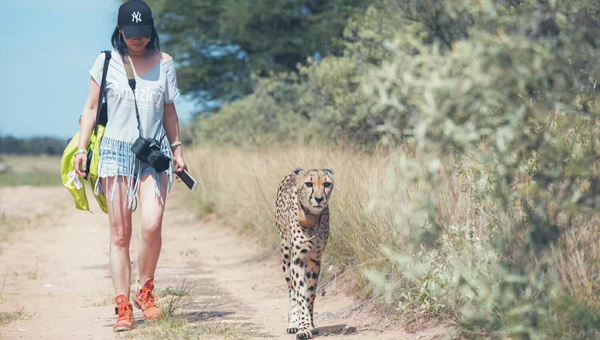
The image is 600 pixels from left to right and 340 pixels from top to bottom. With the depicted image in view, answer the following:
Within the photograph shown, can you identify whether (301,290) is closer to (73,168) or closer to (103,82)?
(73,168)

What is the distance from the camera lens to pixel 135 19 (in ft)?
19.0

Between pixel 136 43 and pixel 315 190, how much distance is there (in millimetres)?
1655

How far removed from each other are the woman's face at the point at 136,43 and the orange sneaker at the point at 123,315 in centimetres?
175

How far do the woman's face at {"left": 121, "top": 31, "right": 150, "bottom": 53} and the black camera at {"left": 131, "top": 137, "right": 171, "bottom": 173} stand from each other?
2.14ft

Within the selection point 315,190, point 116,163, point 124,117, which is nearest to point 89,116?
point 124,117

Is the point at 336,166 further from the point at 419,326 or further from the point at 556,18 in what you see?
the point at 556,18

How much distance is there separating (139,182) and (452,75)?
2.94 meters

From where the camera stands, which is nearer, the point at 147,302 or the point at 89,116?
the point at 89,116

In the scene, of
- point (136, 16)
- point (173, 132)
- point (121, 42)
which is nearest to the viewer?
point (136, 16)

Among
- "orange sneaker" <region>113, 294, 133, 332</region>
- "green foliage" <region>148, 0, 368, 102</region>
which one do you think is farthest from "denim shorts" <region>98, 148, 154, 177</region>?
"green foliage" <region>148, 0, 368, 102</region>

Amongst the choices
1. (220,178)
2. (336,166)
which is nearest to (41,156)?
(220,178)

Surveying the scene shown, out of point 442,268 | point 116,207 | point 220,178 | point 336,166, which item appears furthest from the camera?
point 220,178

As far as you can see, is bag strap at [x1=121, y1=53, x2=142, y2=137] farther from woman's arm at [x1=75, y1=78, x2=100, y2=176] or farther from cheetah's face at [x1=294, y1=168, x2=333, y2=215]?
cheetah's face at [x1=294, y1=168, x2=333, y2=215]

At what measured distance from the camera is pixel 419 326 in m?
5.48
